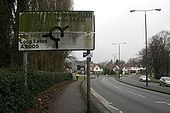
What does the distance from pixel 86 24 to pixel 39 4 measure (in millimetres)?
9579

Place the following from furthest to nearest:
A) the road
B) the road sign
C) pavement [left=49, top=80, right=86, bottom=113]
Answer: the road < the road sign < pavement [left=49, top=80, right=86, bottom=113]

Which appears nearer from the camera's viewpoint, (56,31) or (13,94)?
(13,94)

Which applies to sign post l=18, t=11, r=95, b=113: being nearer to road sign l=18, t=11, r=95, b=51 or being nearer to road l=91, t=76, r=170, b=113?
road sign l=18, t=11, r=95, b=51

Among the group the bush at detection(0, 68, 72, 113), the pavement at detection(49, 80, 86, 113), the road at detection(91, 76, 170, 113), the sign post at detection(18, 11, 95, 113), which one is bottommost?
the road at detection(91, 76, 170, 113)

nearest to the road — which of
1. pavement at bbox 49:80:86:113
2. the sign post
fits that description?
pavement at bbox 49:80:86:113

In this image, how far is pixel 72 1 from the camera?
40.9 metres

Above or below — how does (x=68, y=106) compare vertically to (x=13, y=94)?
below

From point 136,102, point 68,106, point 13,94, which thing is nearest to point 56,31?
point 68,106

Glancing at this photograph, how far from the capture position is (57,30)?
1588 cm

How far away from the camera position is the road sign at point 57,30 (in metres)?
15.9

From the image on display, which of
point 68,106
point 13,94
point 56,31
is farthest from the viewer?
point 68,106

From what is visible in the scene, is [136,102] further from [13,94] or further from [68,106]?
[13,94]

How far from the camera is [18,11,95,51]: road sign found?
15867 mm

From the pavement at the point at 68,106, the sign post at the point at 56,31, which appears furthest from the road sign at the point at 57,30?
the pavement at the point at 68,106
